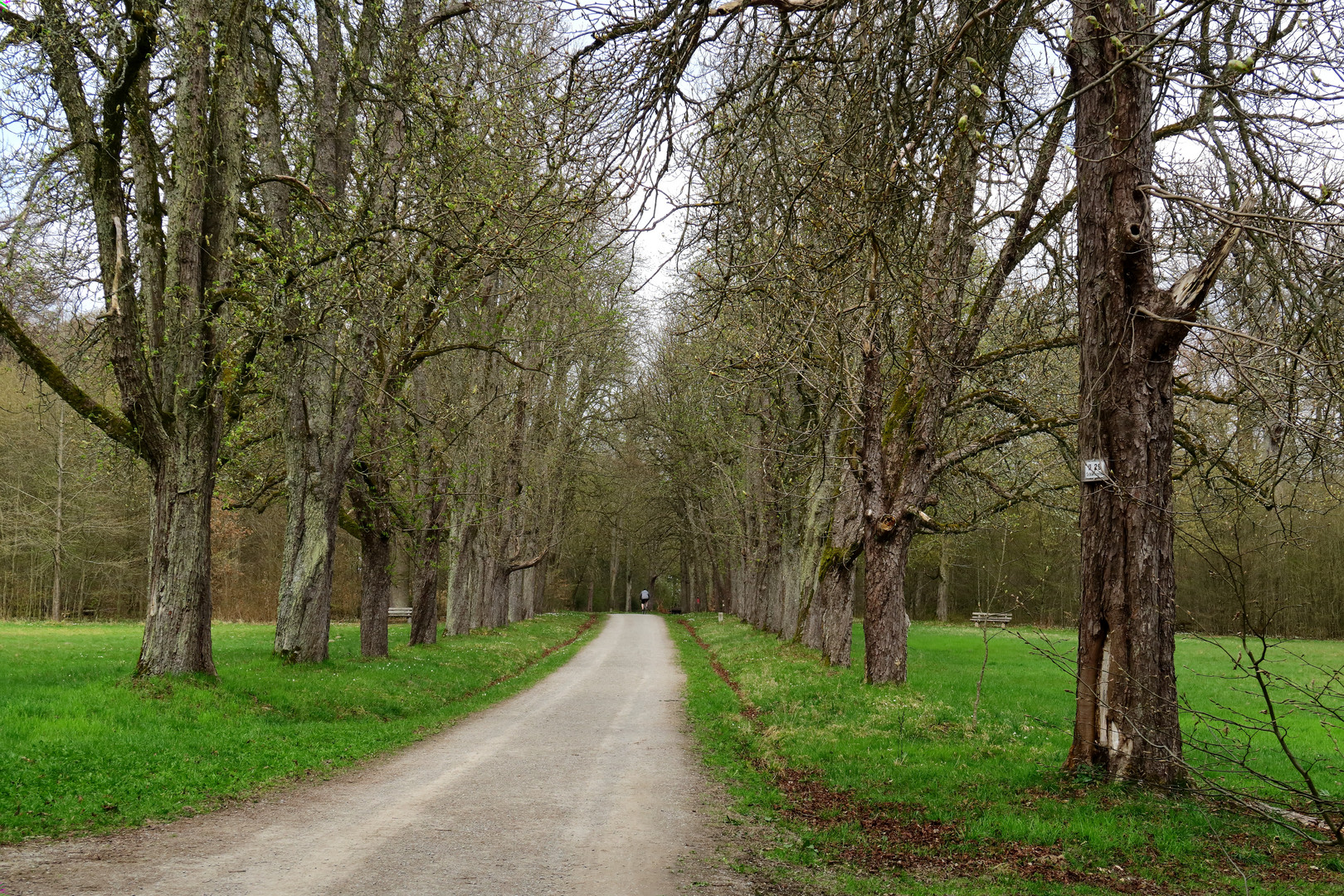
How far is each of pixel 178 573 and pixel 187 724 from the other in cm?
210

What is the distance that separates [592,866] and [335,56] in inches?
544

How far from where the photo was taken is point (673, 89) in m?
5.77

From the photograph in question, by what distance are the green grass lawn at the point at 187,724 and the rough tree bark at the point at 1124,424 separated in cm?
739

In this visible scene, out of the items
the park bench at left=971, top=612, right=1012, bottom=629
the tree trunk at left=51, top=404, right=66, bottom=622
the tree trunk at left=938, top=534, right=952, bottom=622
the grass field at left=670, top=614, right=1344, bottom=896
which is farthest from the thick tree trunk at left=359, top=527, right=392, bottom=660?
the tree trunk at left=938, top=534, right=952, bottom=622

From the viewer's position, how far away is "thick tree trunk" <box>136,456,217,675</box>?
10625 millimetres

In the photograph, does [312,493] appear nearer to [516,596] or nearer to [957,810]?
[957,810]

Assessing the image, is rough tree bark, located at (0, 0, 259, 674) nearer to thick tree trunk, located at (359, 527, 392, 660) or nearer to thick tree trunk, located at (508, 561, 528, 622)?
thick tree trunk, located at (359, 527, 392, 660)

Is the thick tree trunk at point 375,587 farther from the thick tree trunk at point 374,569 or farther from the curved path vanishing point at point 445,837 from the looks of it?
the curved path vanishing point at point 445,837

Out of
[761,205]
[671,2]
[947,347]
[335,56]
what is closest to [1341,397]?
[761,205]

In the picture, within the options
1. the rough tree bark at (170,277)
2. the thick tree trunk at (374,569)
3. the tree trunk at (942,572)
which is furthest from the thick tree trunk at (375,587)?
the tree trunk at (942,572)

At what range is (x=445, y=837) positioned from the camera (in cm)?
629

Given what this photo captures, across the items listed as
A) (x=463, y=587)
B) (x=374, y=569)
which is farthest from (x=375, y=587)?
(x=463, y=587)

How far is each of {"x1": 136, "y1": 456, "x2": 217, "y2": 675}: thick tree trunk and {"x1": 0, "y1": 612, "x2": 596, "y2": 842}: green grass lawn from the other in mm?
361

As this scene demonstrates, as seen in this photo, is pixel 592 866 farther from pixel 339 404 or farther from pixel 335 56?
pixel 335 56
